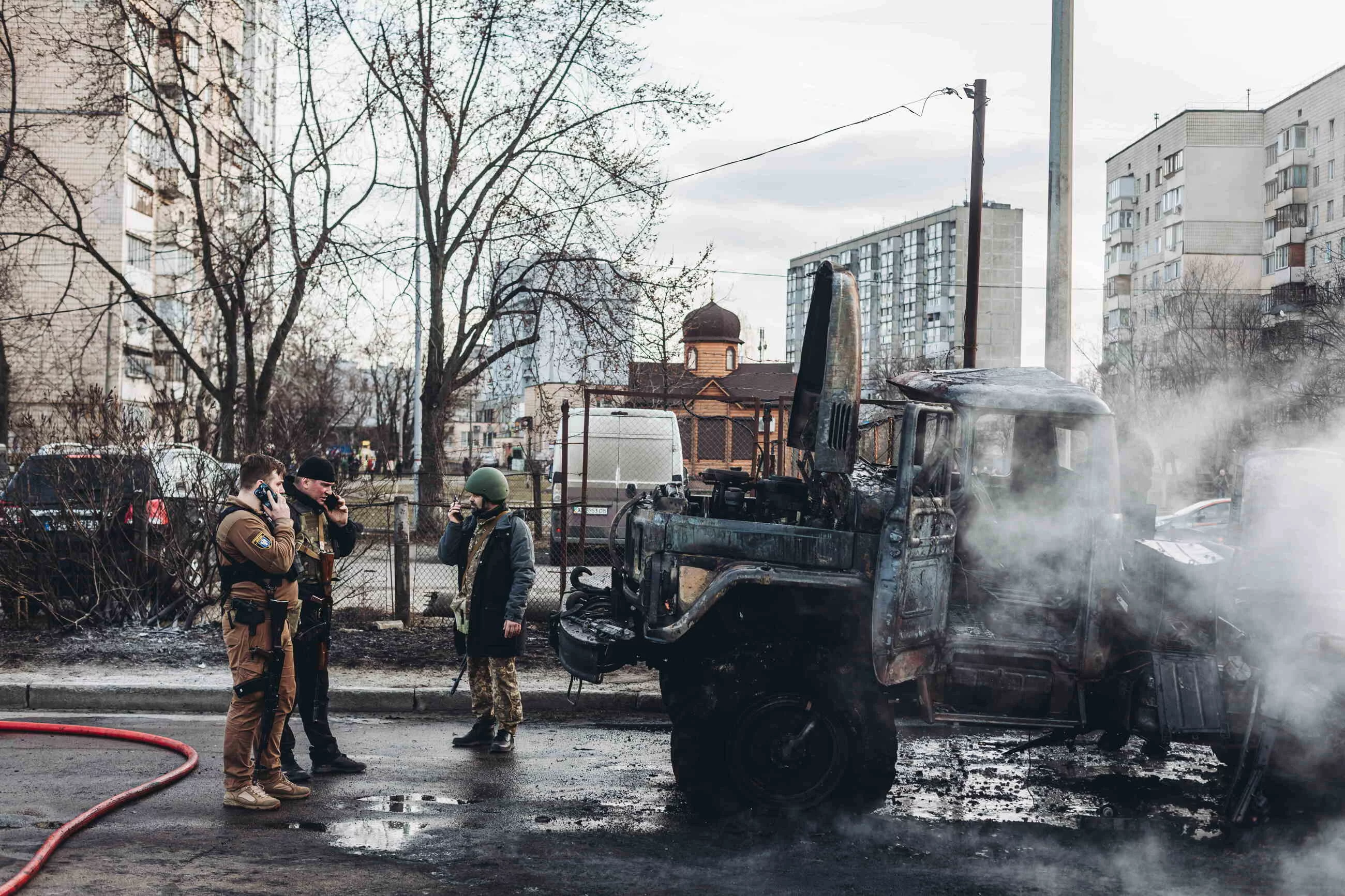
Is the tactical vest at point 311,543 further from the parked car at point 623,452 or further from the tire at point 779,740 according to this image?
the parked car at point 623,452

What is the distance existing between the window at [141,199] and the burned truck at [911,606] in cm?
4538

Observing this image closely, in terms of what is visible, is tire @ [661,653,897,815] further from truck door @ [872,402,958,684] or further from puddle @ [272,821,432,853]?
puddle @ [272,821,432,853]

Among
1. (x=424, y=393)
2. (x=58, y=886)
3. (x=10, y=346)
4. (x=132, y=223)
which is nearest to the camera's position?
(x=58, y=886)

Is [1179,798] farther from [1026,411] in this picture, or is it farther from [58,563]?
[58,563]

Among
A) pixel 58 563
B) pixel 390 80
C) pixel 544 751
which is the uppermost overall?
pixel 390 80

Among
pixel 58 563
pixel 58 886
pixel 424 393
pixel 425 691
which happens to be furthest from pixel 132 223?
pixel 58 886

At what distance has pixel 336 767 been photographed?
657 cm

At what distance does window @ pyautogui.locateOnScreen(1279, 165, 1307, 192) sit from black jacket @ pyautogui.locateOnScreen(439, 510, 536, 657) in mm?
68395

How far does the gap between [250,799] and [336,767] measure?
821mm

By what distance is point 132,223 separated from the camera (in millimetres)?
47062

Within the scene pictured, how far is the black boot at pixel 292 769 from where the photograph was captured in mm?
6371

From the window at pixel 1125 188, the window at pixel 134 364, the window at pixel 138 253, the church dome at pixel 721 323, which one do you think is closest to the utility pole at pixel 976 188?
the church dome at pixel 721 323

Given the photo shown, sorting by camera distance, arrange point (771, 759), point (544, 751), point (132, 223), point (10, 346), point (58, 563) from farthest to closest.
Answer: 1. point (132, 223)
2. point (10, 346)
3. point (58, 563)
4. point (544, 751)
5. point (771, 759)

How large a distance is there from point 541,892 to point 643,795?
1571 mm
